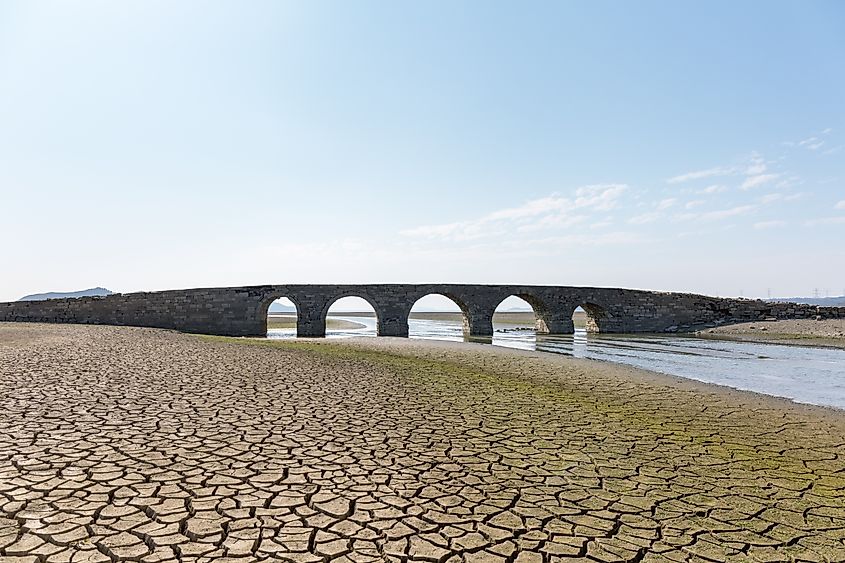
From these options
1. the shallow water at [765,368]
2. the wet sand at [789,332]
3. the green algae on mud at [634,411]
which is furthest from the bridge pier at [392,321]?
the green algae on mud at [634,411]

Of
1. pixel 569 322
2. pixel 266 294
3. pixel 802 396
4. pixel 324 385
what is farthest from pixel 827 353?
pixel 266 294

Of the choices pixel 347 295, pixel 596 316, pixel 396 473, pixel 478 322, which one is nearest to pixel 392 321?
pixel 347 295

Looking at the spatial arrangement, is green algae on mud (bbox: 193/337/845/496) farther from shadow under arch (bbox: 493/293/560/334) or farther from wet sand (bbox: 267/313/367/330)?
wet sand (bbox: 267/313/367/330)

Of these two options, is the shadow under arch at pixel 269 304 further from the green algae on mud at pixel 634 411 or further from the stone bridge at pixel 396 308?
the green algae on mud at pixel 634 411

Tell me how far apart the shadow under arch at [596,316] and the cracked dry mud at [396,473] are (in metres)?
33.1

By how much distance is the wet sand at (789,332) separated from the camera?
95.7ft

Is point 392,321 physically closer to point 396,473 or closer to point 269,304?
point 269,304

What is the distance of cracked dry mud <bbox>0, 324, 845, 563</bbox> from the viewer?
3.66m

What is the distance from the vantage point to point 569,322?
4081 centimetres

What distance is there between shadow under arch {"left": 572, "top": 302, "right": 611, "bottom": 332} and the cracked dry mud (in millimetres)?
33147

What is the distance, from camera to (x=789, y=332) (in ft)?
111

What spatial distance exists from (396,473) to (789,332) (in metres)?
36.4

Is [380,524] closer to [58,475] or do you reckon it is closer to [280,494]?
[280,494]

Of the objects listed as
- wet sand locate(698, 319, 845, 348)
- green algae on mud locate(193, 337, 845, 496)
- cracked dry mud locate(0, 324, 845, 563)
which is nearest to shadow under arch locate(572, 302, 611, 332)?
wet sand locate(698, 319, 845, 348)
